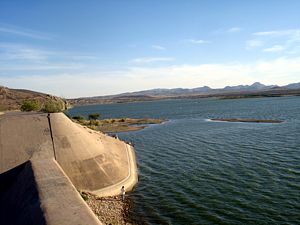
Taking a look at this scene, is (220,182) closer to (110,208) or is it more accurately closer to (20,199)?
(110,208)

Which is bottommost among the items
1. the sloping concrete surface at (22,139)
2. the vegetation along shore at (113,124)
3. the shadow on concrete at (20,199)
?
the vegetation along shore at (113,124)

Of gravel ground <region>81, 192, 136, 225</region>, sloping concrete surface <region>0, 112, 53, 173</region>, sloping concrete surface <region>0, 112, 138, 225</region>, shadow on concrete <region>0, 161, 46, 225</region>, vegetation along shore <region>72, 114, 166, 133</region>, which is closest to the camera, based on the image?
shadow on concrete <region>0, 161, 46, 225</region>

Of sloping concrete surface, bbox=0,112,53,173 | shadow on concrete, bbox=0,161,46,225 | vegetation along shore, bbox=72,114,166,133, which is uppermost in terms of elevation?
sloping concrete surface, bbox=0,112,53,173

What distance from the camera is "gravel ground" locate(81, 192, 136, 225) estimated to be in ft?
86.0

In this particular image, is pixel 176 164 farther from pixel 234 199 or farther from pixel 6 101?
pixel 6 101

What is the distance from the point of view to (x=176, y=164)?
43.4 m

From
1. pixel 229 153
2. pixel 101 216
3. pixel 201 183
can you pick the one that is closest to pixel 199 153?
pixel 229 153

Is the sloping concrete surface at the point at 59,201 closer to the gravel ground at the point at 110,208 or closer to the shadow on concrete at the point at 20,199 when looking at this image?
the shadow on concrete at the point at 20,199

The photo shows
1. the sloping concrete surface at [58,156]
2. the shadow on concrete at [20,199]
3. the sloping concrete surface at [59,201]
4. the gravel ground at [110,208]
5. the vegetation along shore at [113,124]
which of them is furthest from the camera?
the vegetation along shore at [113,124]

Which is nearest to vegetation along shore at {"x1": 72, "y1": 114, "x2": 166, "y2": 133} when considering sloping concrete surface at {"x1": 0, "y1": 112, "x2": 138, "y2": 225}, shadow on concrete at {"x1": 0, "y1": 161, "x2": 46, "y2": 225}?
sloping concrete surface at {"x1": 0, "y1": 112, "x2": 138, "y2": 225}

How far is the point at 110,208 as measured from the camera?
Answer: 93.8 feet

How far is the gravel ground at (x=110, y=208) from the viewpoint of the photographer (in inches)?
1032

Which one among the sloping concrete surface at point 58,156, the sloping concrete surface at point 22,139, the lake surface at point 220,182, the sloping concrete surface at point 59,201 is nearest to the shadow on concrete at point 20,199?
the sloping concrete surface at point 58,156

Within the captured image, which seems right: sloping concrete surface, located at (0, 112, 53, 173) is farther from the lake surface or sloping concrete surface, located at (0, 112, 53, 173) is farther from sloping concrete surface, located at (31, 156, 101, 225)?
the lake surface
